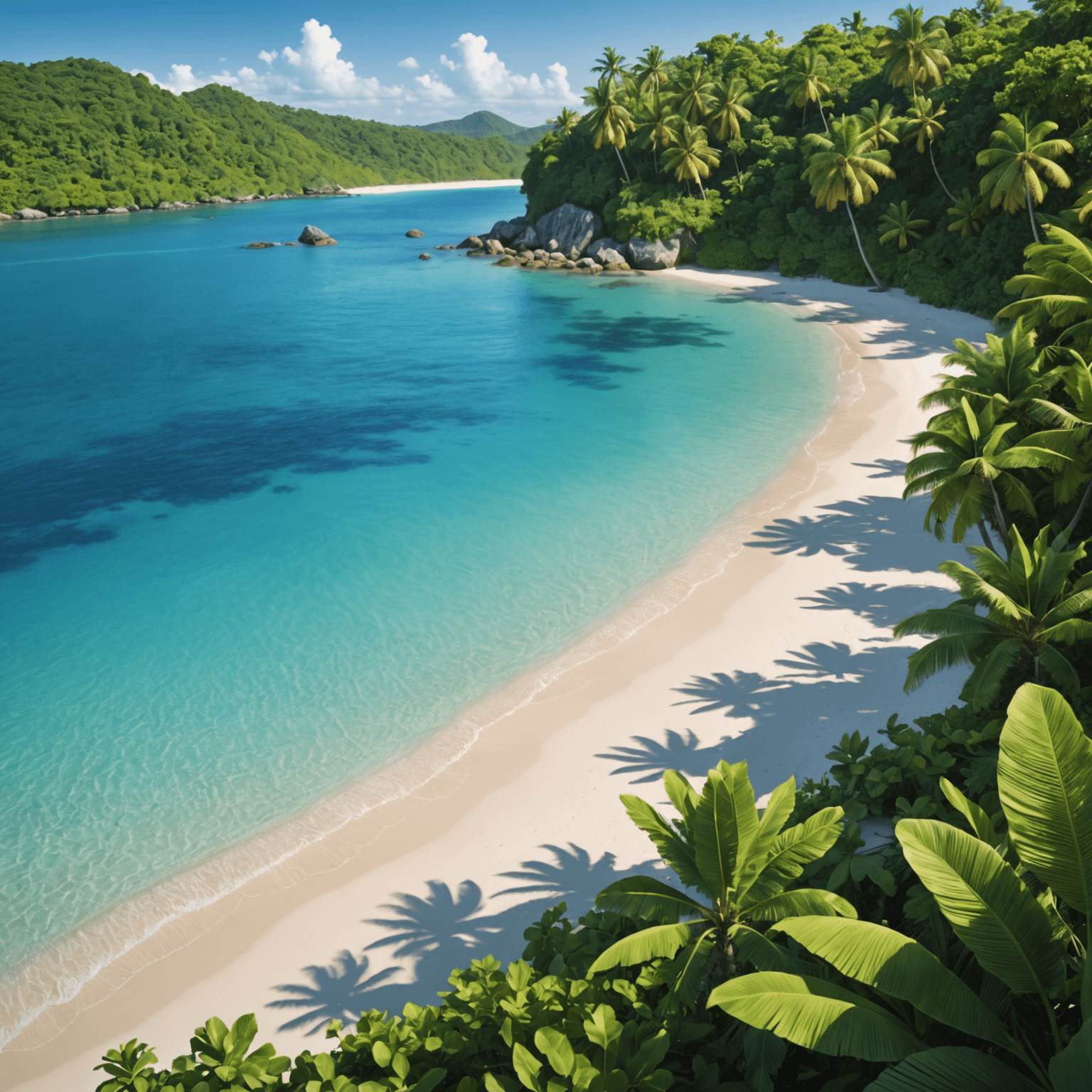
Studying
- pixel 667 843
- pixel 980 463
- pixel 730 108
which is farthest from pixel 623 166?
pixel 667 843

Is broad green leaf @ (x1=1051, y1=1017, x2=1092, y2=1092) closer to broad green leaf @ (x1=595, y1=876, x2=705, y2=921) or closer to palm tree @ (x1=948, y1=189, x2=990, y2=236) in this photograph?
broad green leaf @ (x1=595, y1=876, x2=705, y2=921)

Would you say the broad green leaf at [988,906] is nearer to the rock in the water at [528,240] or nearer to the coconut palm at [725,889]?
the coconut palm at [725,889]

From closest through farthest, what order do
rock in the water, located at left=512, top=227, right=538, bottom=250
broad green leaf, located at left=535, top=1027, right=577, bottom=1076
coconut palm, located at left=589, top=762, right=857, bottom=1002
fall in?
broad green leaf, located at left=535, top=1027, right=577, bottom=1076
coconut palm, located at left=589, top=762, right=857, bottom=1002
rock in the water, located at left=512, top=227, right=538, bottom=250

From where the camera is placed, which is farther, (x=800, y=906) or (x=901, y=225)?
(x=901, y=225)

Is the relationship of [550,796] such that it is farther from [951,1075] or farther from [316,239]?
[316,239]

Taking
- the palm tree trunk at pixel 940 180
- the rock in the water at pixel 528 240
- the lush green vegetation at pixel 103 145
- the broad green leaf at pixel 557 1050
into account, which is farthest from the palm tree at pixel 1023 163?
the lush green vegetation at pixel 103 145

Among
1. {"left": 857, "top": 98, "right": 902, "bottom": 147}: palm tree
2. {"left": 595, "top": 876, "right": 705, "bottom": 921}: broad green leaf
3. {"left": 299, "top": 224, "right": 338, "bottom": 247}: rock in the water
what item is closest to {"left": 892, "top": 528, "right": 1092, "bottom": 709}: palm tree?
{"left": 595, "top": 876, "right": 705, "bottom": 921}: broad green leaf

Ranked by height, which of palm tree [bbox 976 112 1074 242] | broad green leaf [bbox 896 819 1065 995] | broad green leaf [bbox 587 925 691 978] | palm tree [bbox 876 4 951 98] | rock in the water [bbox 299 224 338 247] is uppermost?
palm tree [bbox 876 4 951 98]

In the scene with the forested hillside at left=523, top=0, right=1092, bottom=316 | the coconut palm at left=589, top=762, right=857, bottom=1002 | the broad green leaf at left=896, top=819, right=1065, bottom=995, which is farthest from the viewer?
the forested hillside at left=523, top=0, right=1092, bottom=316
